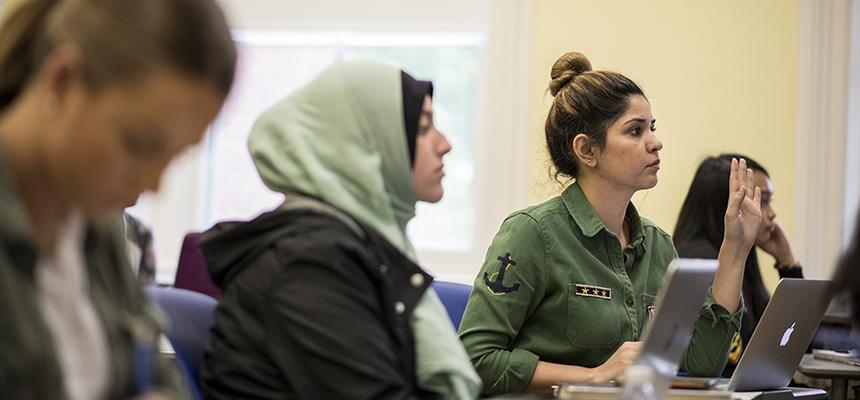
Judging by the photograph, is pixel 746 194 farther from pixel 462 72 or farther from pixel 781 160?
pixel 462 72

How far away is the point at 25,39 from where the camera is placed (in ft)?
3.76

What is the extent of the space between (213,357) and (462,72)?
10.4ft

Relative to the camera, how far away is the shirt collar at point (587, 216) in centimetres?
253

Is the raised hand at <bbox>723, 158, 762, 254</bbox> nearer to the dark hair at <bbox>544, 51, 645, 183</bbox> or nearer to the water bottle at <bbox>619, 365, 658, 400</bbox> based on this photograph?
the dark hair at <bbox>544, 51, 645, 183</bbox>

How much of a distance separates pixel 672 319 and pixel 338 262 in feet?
1.81

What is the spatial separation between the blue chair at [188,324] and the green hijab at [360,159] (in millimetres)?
243

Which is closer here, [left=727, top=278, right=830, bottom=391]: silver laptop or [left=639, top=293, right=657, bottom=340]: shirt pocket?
[left=727, top=278, right=830, bottom=391]: silver laptop

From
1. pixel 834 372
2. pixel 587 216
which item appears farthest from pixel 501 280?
pixel 834 372

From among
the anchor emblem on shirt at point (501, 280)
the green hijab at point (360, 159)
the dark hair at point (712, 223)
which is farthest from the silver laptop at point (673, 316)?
the dark hair at point (712, 223)

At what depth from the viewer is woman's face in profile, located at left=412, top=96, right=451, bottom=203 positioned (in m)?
1.83

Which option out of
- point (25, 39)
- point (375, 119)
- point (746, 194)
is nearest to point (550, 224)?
point (746, 194)

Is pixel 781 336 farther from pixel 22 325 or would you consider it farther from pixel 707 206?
pixel 22 325

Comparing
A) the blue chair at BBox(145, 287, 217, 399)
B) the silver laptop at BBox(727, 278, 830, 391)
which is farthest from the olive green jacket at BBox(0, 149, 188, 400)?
the silver laptop at BBox(727, 278, 830, 391)

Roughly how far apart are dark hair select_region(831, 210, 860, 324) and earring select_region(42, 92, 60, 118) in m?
1.05
